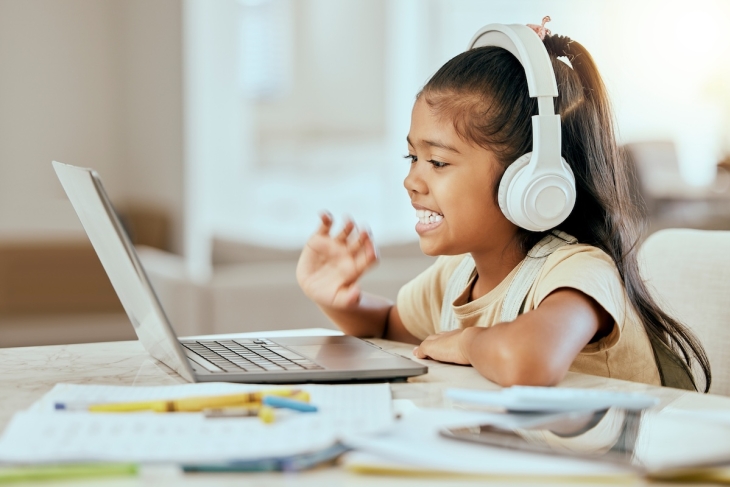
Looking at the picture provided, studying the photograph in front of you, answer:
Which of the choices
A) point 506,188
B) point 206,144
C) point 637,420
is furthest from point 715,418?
point 206,144

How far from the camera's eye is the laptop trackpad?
0.88 metres

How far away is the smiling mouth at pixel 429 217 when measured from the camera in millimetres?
1151

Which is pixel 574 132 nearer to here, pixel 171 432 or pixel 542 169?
pixel 542 169

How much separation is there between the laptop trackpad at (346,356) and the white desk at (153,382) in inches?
1.7

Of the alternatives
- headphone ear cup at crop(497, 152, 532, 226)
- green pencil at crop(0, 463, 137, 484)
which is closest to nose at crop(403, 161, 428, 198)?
headphone ear cup at crop(497, 152, 532, 226)

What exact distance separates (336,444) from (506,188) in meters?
0.54

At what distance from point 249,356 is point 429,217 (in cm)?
33

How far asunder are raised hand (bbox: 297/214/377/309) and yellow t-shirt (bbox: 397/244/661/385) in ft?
0.47

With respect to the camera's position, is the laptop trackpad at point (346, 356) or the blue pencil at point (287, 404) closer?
the blue pencil at point (287, 404)

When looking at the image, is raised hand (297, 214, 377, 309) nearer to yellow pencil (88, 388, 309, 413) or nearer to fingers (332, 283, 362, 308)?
fingers (332, 283, 362, 308)

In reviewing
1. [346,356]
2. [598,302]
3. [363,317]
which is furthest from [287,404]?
[363,317]

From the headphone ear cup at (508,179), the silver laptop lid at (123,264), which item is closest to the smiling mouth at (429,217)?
the headphone ear cup at (508,179)

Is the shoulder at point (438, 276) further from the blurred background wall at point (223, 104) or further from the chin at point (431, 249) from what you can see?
the blurred background wall at point (223, 104)

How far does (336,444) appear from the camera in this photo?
58 centimetres
